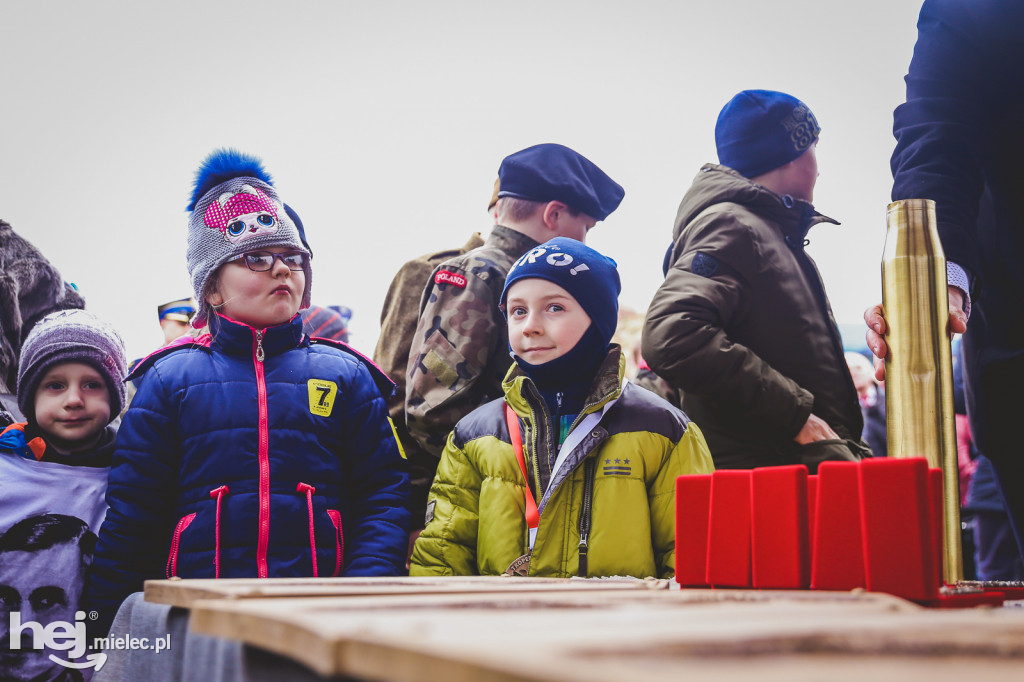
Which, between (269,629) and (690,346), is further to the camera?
(690,346)

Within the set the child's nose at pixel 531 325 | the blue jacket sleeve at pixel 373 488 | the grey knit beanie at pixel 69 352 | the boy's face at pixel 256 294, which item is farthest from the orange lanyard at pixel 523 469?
the grey knit beanie at pixel 69 352

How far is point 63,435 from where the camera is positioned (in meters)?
2.42

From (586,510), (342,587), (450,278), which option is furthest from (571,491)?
(342,587)

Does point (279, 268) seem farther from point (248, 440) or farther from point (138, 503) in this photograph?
point (138, 503)

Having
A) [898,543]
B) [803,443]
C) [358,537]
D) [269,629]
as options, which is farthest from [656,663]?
[803,443]

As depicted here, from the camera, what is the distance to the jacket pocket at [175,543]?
2.08 m

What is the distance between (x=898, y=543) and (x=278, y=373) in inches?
64.2

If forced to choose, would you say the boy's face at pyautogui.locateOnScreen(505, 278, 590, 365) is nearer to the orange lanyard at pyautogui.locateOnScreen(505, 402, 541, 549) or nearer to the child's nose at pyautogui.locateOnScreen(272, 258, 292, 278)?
the orange lanyard at pyautogui.locateOnScreen(505, 402, 541, 549)

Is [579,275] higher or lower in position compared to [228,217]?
lower

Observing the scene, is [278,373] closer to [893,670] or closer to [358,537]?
[358,537]

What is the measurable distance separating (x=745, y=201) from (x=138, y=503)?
1884 millimetres

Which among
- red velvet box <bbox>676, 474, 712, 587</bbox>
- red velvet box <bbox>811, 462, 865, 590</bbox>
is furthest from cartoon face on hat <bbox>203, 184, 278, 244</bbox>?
red velvet box <bbox>811, 462, 865, 590</bbox>

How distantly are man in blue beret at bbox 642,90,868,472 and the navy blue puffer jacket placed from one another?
846 mm

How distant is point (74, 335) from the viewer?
247 cm
